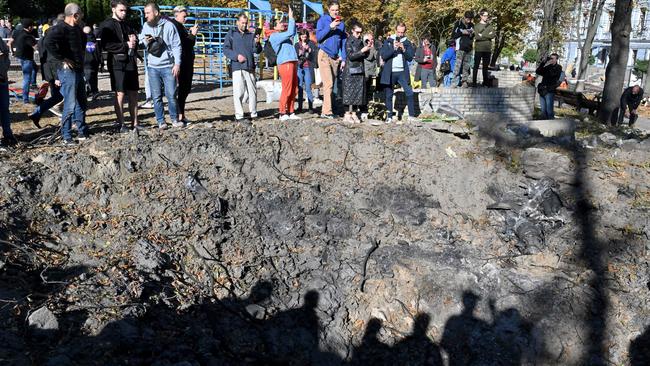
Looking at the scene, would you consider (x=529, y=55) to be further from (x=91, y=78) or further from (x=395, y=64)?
(x=91, y=78)

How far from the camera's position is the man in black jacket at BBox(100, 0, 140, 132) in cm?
700

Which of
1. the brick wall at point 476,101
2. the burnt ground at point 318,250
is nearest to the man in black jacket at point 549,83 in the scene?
the brick wall at point 476,101

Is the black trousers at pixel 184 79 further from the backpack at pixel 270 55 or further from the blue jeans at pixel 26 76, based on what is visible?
the blue jeans at pixel 26 76

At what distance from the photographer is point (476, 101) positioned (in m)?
10.9

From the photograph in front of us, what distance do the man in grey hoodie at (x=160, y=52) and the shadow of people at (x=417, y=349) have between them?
4.37m

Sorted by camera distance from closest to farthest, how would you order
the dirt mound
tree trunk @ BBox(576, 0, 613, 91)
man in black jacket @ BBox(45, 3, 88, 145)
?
1. the dirt mound
2. man in black jacket @ BBox(45, 3, 88, 145)
3. tree trunk @ BBox(576, 0, 613, 91)

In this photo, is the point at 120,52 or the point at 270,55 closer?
the point at 120,52

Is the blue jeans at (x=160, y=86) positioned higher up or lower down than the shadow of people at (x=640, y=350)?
higher up

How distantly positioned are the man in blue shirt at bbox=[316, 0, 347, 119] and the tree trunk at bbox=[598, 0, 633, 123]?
903cm

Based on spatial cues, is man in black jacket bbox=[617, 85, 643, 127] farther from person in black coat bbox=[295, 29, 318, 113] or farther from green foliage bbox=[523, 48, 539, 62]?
green foliage bbox=[523, 48, 539, 62]

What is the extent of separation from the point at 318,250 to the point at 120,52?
148 inches

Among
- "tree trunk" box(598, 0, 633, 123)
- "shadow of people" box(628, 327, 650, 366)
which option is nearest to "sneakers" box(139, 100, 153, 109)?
"shadow of people" box(628, 327, 650, 366)

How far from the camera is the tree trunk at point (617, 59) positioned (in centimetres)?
1370

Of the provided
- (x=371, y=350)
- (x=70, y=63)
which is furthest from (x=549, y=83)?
(x=70, y=63)
